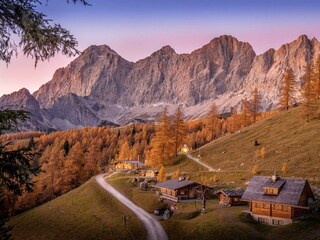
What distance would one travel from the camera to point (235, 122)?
129500 millimetres

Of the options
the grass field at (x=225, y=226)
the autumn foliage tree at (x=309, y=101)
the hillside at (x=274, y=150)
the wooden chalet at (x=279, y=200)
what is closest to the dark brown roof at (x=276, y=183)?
the wooden chalet at (x=279, y=200)

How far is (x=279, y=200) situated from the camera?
49.0 metres

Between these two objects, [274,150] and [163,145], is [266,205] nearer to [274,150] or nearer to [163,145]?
[274,150]

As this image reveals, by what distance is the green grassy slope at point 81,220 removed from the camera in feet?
186

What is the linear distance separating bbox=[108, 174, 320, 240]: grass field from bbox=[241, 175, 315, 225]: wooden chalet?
1687 mm

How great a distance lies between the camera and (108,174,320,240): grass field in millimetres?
43969

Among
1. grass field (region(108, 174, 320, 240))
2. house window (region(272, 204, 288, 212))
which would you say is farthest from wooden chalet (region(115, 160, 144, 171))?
house window (region(272, 204, 288, 212))

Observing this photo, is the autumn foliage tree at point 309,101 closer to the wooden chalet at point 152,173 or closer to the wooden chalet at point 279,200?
the wooden chalet at point 152,173

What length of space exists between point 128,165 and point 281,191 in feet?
268

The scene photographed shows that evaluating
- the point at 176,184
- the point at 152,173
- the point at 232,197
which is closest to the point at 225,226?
the point at 232,197

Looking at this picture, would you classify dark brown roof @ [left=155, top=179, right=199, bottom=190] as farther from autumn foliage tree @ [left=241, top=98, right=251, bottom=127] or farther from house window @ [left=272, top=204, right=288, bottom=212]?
autumn foliage tree @ [left=241, top=98, right=251, bottom=127]

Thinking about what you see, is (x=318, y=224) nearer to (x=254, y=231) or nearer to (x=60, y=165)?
(x=254, y=231)

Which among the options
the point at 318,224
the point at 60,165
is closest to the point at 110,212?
the point at 318,224

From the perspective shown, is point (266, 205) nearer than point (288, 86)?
Yes
